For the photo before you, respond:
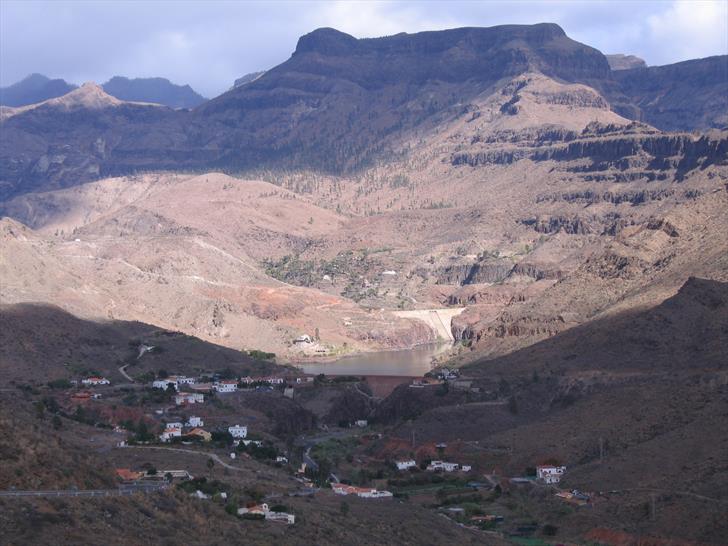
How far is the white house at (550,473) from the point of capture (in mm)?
84250

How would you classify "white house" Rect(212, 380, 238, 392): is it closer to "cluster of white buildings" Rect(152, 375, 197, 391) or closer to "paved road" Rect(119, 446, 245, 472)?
"cluster of white buildings" Rect(152, 375, 197, 391)

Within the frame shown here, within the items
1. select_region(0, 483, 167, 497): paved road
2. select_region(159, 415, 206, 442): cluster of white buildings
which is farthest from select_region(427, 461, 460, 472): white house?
select_region(0, 483, 167, 497): paved road

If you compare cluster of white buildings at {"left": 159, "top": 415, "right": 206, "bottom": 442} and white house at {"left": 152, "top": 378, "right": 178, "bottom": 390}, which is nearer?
cluster of white buildings at {"left": 159, "top": 415, "right": 206, "bottom": 442}

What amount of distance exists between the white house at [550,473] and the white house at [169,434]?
877 inches

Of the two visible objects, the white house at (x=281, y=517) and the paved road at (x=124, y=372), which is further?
the paved road at (x=124, y=372)

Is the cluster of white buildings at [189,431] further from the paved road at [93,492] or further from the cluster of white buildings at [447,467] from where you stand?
the paved road at [93,492]

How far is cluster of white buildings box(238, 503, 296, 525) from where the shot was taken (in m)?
63.1

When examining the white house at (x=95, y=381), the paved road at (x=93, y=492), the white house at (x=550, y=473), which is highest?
the paved road at (x=93, y=492)

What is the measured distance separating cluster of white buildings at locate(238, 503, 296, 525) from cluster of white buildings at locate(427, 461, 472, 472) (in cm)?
3008

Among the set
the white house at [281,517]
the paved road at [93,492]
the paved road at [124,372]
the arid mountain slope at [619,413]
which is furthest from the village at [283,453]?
the paved road at [124,372]

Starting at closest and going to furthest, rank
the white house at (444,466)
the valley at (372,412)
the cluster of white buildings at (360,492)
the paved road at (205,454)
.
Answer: the valley at (372,412) < the cluster of white buildings at (360,492) < the paved road at (205,454) < the white house at (444,466)

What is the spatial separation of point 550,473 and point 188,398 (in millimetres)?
38250

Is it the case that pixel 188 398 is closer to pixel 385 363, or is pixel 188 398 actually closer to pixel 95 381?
pixel 95 381

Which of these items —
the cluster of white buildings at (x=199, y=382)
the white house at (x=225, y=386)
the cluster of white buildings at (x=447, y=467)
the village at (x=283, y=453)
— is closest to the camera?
the village at (x=283, y=453)
